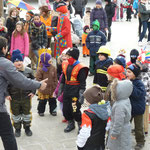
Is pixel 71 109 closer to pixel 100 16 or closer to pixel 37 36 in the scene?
pixel 37 36

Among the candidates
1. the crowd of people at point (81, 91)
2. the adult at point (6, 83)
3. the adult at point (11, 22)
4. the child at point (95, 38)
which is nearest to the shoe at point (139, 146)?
the crowd of people at point (81, 91)

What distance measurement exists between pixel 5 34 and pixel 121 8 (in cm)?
1437

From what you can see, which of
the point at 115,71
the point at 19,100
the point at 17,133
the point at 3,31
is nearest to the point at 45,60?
the point at 19,100

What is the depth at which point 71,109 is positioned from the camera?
5531 millimetres

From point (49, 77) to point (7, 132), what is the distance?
81.5 inches

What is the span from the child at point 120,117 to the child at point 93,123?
17cm

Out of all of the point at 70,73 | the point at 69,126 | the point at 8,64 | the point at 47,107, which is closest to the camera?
the point at 8,64

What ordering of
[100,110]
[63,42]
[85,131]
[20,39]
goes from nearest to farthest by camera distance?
[85,131]
[100,110]
[20,39]
[63,42]

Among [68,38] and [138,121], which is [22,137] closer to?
[138,121]

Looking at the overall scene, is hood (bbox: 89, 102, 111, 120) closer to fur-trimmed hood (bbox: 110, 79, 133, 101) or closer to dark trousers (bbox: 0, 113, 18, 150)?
fur-trimmed hood (bbox: 110, 79, 133, 101)

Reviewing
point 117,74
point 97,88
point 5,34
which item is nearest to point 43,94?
point 117,74

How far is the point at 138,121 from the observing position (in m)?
5.00

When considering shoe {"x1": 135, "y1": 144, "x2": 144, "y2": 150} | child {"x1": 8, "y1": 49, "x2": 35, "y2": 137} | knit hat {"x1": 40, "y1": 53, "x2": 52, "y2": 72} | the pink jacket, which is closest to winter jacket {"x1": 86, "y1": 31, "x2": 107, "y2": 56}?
the pink jacket

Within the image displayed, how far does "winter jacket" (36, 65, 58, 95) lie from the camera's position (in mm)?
6148
